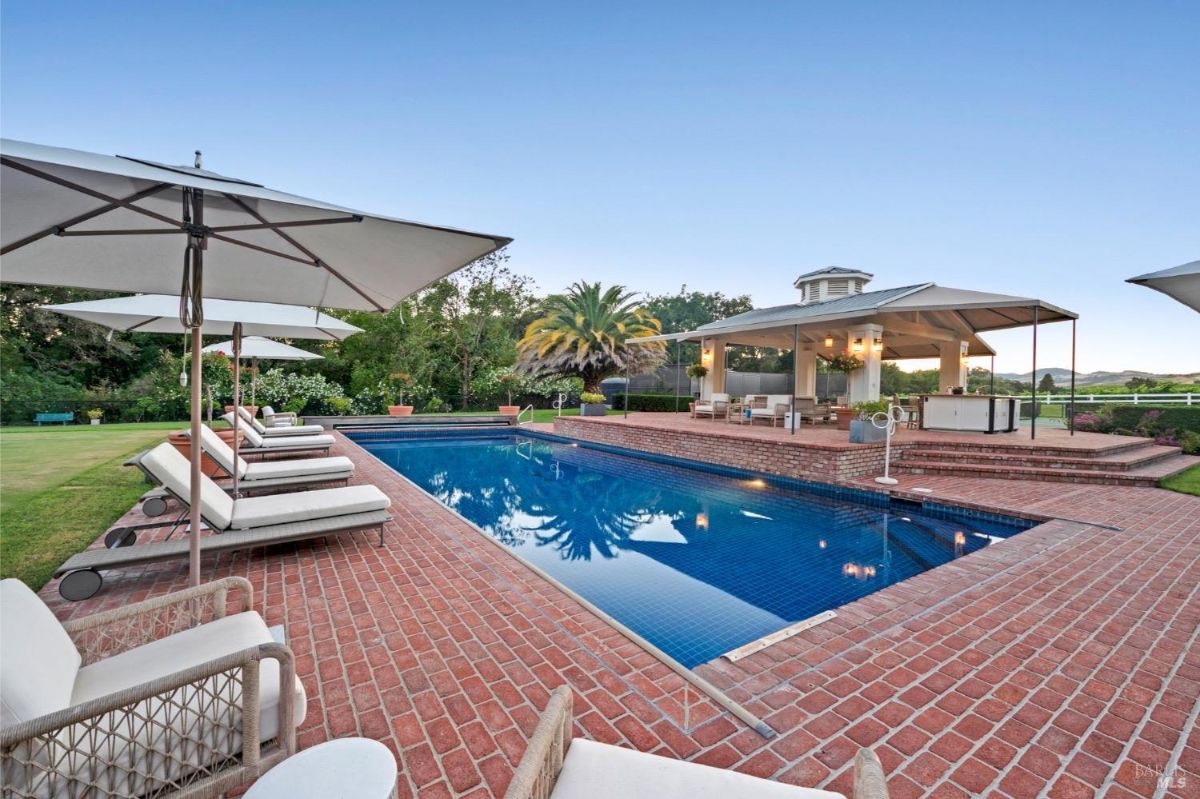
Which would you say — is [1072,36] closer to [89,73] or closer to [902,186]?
[902,186]

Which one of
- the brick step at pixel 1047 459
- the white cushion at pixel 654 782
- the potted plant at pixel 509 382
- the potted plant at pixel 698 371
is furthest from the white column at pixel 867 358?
the white cushion at pixel 654 782

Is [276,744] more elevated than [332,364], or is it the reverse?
[332,364]

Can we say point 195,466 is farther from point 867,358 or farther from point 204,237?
point 867,358

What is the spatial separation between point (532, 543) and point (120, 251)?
15.1 ft

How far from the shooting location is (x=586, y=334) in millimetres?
21172

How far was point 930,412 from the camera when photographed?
39.1 ft

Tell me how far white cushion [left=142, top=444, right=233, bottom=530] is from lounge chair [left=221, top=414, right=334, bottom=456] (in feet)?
14.9

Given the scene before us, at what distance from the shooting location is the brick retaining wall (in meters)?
8.51

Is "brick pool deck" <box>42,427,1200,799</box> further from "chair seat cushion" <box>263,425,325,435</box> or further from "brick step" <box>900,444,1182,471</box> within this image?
"chair seat cushion" <box>263,425,325,435</box>

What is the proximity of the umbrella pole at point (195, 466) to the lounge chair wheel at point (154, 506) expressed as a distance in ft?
9.07

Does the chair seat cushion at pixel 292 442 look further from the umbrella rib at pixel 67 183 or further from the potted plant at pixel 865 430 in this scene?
the potted plant at pixel 865 430

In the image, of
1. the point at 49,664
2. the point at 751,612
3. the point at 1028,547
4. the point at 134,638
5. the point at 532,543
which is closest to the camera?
the point at 49,664

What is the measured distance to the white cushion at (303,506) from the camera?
13.8 ft

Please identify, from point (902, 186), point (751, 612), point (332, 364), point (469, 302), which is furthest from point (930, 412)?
point (332, 364)
